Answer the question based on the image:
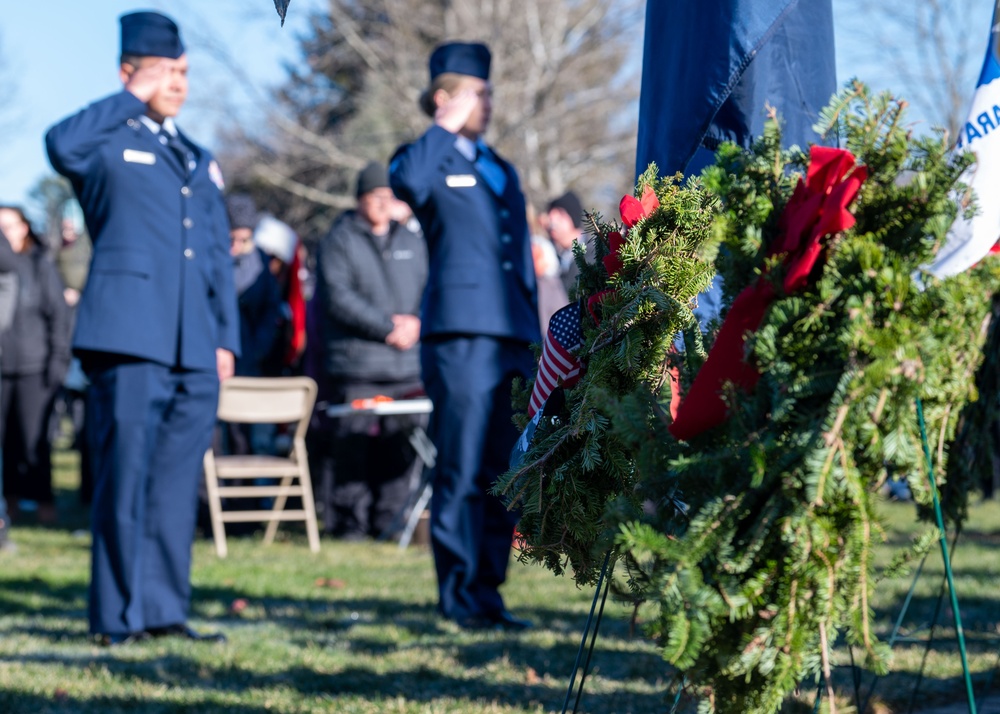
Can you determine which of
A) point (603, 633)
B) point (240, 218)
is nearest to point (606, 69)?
point (240, 218)

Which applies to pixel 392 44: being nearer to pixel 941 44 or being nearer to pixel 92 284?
pixel 941 44

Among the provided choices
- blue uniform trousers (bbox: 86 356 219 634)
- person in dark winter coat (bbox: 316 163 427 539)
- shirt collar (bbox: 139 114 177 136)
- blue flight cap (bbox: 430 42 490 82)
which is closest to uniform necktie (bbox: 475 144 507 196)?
blue flight cap (bbox: 430 42 490 82)

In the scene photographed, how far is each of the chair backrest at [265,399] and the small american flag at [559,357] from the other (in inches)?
236

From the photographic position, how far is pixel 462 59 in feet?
17.8

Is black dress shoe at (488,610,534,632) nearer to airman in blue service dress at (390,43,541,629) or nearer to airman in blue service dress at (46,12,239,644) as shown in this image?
airman in blue service dress at (390,43,541,629)

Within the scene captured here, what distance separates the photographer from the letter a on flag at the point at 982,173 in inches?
92.1

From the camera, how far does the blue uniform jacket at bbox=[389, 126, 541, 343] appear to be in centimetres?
518

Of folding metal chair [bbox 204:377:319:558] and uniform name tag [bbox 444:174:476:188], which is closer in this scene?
uniform name tag [bbox 444:174:476:188]

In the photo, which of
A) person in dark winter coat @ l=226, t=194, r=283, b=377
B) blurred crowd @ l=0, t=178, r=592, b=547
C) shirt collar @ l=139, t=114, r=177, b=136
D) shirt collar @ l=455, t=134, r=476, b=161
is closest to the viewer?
shirt collar @ l=139, t=114, r=177, b=136

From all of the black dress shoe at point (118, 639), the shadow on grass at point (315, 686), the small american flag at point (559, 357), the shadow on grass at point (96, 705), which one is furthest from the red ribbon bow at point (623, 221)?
the black dress shoe at point (118, 639)

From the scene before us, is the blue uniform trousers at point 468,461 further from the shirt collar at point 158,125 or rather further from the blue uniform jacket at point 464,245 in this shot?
the shirt collar at point 158,125

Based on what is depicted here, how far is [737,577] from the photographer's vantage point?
1.83 metres

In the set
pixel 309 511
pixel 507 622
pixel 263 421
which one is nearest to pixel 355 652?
pixel 507 622

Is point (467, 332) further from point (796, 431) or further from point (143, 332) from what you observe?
point (796, 431)
